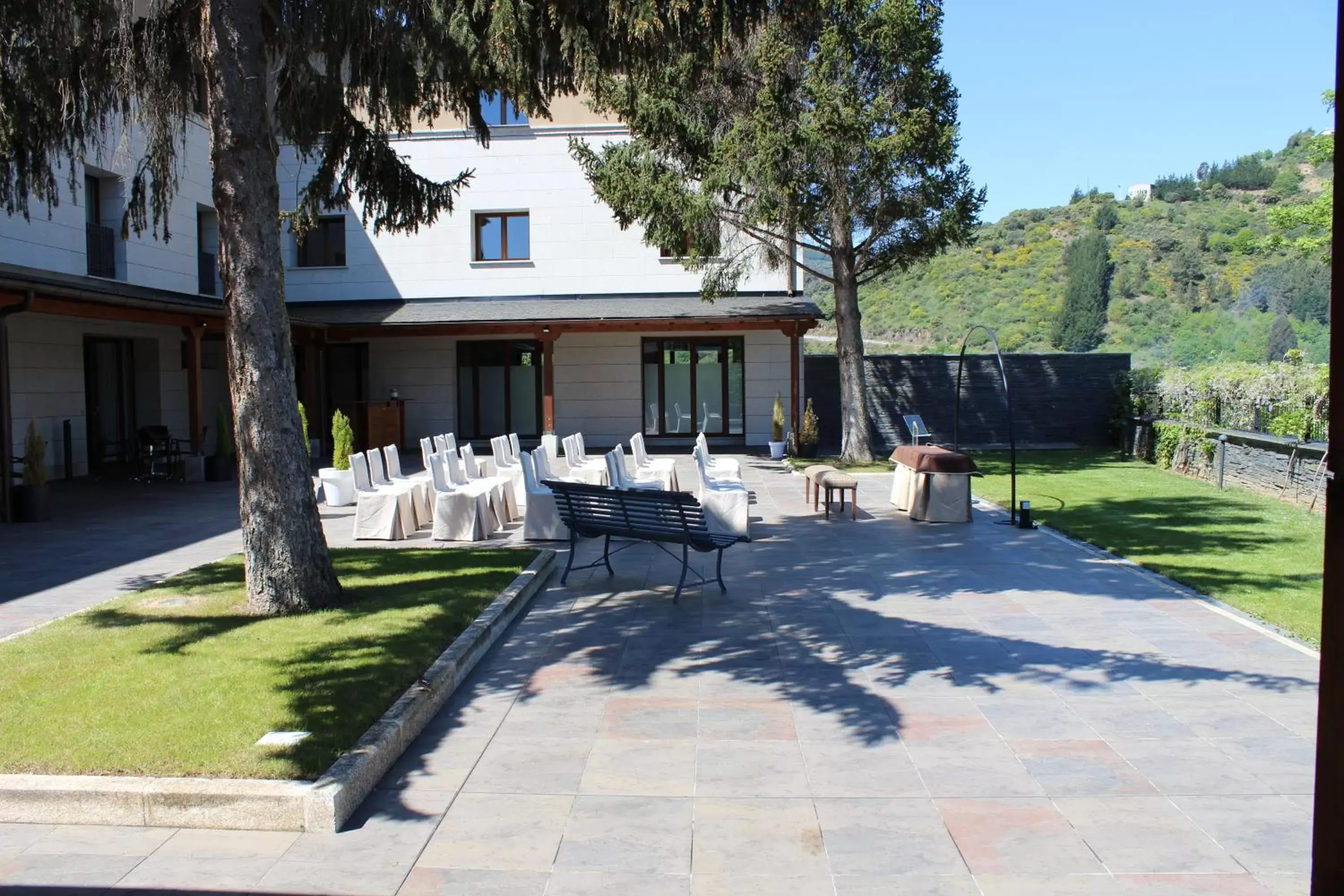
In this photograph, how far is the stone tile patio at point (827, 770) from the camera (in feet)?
12.3

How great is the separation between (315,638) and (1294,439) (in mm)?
13665

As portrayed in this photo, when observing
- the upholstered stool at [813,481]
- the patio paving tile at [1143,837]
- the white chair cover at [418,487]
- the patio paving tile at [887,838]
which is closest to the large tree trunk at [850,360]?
the upholstered stool at [813,481]

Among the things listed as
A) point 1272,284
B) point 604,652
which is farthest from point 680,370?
point 1272,284

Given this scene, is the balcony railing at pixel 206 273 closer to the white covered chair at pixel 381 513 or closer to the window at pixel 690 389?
the window at pixel 690 389

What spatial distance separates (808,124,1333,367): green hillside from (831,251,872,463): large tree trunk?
20078 millimetres

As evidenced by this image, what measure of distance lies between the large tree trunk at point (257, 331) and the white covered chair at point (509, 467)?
5555mm

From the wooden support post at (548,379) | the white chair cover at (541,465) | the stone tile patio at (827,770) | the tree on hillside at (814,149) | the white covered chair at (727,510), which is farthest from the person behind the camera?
the wooden support post at (548,379)

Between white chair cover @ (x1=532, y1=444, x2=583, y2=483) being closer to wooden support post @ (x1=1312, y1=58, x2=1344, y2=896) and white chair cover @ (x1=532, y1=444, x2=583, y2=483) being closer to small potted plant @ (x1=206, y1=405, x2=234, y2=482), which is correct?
small potted plant @ (x1=206, y1=405, x2=234, y2=482)

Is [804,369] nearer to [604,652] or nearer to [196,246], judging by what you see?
[196,246]

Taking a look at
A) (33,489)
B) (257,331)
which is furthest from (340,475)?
(257,331)

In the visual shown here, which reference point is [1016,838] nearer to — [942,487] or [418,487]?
[942,487]

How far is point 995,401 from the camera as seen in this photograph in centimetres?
2367

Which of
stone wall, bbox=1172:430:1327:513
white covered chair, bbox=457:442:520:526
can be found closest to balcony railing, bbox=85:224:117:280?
white covered chair, bbox=457:442:520:526

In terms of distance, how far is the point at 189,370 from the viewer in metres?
17.7
